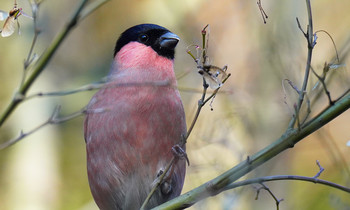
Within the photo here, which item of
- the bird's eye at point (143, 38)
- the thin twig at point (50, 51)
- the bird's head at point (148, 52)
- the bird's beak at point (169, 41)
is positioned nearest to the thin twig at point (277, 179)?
the thin twig at point (50, 51)

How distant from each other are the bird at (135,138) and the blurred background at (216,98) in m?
0.19

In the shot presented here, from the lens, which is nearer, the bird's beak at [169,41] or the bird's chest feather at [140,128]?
the bird's chest feather at [140,128]

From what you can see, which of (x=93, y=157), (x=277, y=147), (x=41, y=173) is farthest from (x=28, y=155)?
(x=277, y=147)

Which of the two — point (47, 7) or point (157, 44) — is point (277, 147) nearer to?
point (157, 44)

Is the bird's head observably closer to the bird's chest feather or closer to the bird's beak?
the bird's beak

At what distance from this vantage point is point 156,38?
11.4 ft

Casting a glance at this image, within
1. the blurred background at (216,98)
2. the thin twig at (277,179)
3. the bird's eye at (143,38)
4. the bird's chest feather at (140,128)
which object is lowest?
the blurred background at (216,98)

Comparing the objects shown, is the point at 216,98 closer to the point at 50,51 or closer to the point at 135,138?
the point at 135,138

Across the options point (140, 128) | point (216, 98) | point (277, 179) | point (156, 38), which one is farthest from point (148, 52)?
point (216, 98)

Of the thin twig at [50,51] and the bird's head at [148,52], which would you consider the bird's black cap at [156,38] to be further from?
the thin twig at [50,51]

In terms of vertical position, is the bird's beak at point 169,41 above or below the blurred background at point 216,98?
above

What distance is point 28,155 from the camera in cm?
583

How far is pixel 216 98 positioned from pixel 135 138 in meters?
2.05

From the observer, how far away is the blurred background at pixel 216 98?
367 cm
